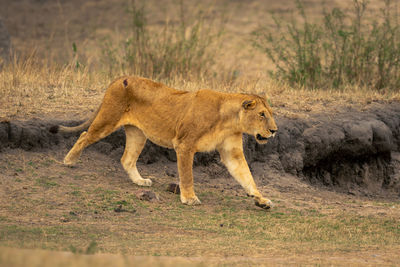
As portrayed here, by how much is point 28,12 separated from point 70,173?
19.2 metres

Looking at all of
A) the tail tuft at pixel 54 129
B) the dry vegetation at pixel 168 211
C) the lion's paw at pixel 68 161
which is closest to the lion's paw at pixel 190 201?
the dry vegetation at pixel 168 211

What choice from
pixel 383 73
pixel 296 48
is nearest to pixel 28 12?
pixel 296 48

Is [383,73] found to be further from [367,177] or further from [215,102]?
[215,102]

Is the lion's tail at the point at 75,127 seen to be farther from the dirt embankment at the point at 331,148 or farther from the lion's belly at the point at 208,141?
the lion's belly at the point at 208,141

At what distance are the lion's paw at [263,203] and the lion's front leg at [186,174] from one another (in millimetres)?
749

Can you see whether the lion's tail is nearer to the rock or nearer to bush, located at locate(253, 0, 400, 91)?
the rock

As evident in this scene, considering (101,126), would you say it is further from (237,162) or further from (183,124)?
(237,162)

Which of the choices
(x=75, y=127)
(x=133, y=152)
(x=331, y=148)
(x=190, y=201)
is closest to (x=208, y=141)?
(x=190, y=201)

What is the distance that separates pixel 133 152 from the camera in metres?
8.74

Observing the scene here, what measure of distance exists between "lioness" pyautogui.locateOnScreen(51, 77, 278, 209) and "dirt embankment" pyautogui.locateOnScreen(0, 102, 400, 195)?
84 cm

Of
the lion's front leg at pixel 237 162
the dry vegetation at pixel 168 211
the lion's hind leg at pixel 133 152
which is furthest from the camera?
the lion's hind leg at pixel 133 152

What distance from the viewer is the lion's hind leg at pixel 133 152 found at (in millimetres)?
8703

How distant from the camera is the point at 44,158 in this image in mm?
8867

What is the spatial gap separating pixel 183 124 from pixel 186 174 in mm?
619
